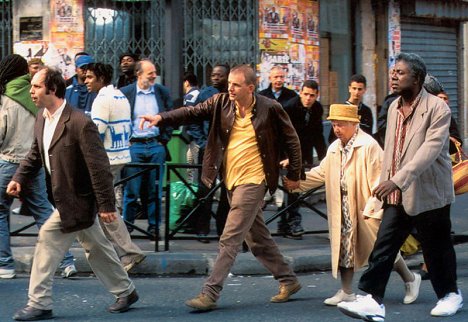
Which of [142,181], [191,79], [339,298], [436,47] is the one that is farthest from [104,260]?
[436,47]

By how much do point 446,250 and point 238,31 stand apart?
7.96m

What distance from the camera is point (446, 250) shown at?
7.01 meters

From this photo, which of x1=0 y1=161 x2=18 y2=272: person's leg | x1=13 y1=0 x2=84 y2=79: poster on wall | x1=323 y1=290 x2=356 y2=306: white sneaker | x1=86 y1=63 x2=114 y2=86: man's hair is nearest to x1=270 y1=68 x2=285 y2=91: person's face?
x1=86 y1=63 x2=114 y2=86: man's hair

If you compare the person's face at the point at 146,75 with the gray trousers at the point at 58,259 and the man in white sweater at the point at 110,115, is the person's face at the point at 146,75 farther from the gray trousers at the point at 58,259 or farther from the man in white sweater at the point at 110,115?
the gray trousers at the point at 58,259

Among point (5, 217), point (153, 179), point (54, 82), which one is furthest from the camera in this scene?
point (153, 179)

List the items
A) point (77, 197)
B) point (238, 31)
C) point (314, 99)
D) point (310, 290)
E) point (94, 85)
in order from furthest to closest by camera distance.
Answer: point (238, 31), point (314, 99), point (94, 85), point (310, 290), point (77, 197)

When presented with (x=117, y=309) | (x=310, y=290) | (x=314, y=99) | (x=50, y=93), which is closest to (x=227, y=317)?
(x=117, y=309)

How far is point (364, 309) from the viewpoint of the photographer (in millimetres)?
6535

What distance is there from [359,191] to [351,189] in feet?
0.19

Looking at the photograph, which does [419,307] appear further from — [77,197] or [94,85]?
[94,85]

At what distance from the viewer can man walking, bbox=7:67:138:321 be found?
692cm

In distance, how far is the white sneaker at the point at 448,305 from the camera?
23.0 feet

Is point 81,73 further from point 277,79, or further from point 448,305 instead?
point 448,305

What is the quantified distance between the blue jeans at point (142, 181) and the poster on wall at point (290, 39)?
4.38 m
